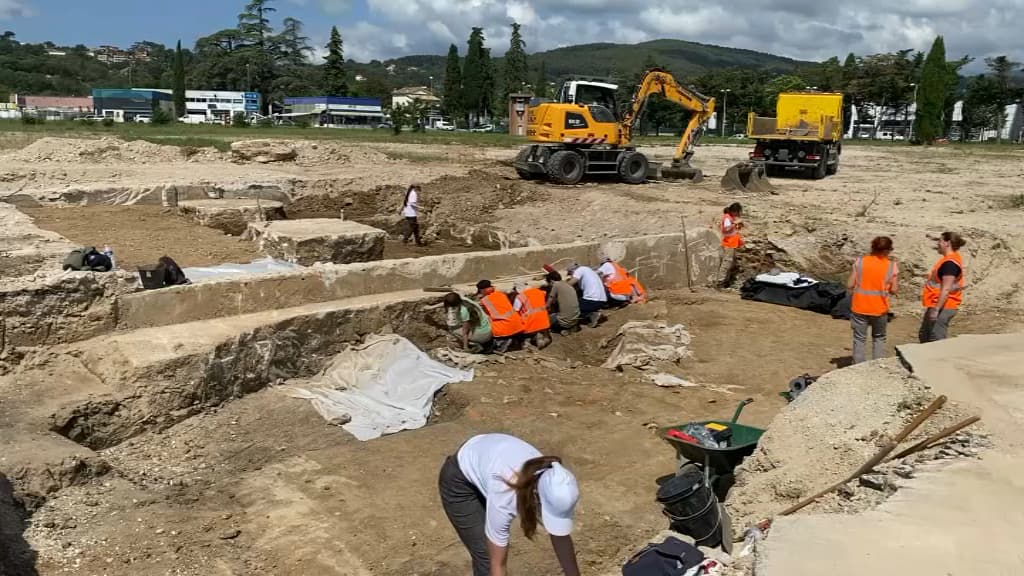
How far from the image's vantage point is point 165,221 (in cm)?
1316

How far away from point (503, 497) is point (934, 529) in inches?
83.7

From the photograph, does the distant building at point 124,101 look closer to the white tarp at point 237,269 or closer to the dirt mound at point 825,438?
the white tarp at point 237,269

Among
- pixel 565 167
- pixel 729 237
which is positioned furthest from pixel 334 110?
pixel 729 237

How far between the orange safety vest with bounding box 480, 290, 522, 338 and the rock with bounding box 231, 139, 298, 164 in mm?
15934

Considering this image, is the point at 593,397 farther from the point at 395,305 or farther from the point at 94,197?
the point at 94,197

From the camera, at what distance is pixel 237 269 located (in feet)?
31.3

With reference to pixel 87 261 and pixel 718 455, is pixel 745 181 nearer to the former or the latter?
pixel 718 455

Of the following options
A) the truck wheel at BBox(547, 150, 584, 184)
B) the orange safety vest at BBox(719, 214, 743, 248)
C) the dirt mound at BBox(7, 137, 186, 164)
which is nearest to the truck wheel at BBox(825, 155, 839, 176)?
the truck wheel at BBox(547, 150, 584, 184)

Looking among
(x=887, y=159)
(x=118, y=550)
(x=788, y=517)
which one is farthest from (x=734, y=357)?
(x=887, y=159)

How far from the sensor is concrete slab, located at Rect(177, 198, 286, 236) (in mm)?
13422

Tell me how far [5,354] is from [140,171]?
13798 mm

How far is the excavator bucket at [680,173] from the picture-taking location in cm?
1995

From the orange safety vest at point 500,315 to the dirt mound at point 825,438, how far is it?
3679 mm

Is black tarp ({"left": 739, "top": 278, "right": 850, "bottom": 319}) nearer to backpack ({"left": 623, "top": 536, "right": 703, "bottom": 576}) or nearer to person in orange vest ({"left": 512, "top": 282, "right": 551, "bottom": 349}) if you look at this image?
person in orange vest ({"left": 512, "top": 282, "right": 551, "bottom": 349})
